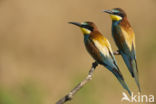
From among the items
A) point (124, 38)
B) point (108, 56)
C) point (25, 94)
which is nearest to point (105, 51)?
point (108, 56)

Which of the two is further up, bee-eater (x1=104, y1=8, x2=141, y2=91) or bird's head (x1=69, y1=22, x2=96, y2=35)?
bird's head (x1=69, y1=22, x2=96, y2=35)

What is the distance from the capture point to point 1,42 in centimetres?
388

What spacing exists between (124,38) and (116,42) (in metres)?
0.05

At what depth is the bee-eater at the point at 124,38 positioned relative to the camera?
7.38 feet

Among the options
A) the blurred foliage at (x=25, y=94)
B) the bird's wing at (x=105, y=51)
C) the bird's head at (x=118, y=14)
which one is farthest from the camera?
the blurred foliage at (x=25, y=94)

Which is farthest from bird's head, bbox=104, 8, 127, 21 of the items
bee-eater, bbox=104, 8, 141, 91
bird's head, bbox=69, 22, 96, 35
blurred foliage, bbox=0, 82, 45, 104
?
blurred foliage, bbox=0, 82, 45, 104

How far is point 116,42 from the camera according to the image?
88.4 inches

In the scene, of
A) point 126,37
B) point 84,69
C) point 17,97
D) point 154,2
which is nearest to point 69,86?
point 84,69

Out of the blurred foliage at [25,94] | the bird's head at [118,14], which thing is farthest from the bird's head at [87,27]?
the blurred foliage at [25,94]

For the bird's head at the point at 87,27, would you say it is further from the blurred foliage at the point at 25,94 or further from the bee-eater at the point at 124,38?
the blurred foliage at the point at 25,94

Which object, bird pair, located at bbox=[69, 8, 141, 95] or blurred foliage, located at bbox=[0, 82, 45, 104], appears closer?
bird pair, located at bbox=[69, 8, 141, 95]

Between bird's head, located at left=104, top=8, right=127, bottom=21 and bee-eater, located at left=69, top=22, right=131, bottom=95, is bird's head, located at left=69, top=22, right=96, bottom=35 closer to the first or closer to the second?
bee-eater, located at left=69, top=22, right=131, bottom=95

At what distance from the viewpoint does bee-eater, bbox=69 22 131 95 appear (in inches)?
86.3

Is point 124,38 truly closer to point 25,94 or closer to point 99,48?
point 99,48
